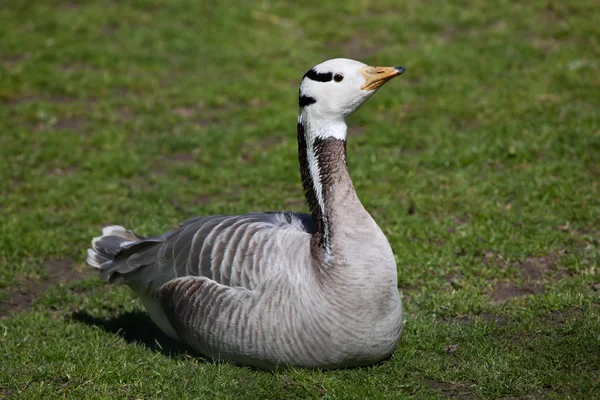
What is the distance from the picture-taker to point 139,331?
6.06 m

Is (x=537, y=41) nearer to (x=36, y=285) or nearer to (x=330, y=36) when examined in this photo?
(x=330, y=36)

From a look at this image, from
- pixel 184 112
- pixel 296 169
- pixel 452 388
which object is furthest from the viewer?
pixel 184 112

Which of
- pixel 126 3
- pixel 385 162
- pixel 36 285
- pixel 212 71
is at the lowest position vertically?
pixel 36 285

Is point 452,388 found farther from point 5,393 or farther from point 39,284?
point 39,284

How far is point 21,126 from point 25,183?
5.22 ft

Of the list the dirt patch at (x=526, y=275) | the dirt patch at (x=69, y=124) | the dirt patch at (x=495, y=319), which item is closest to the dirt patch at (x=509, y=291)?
the dirt patch at (x=526, y=275)

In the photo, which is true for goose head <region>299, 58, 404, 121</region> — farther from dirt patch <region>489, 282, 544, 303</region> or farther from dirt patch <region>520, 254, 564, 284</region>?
dirt patch <region>520, 254, 564, 284</region>

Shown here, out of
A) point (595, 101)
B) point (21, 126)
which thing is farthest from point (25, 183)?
point (595, 101)

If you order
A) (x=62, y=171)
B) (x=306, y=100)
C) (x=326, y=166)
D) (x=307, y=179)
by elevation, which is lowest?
(x=62, y=171)

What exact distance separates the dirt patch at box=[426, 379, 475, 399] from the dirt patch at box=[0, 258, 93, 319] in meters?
3.49

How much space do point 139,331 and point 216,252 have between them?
49.5 inches

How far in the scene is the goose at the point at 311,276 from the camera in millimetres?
4824

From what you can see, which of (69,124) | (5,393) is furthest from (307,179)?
(69,124)

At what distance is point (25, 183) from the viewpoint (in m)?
8.62
